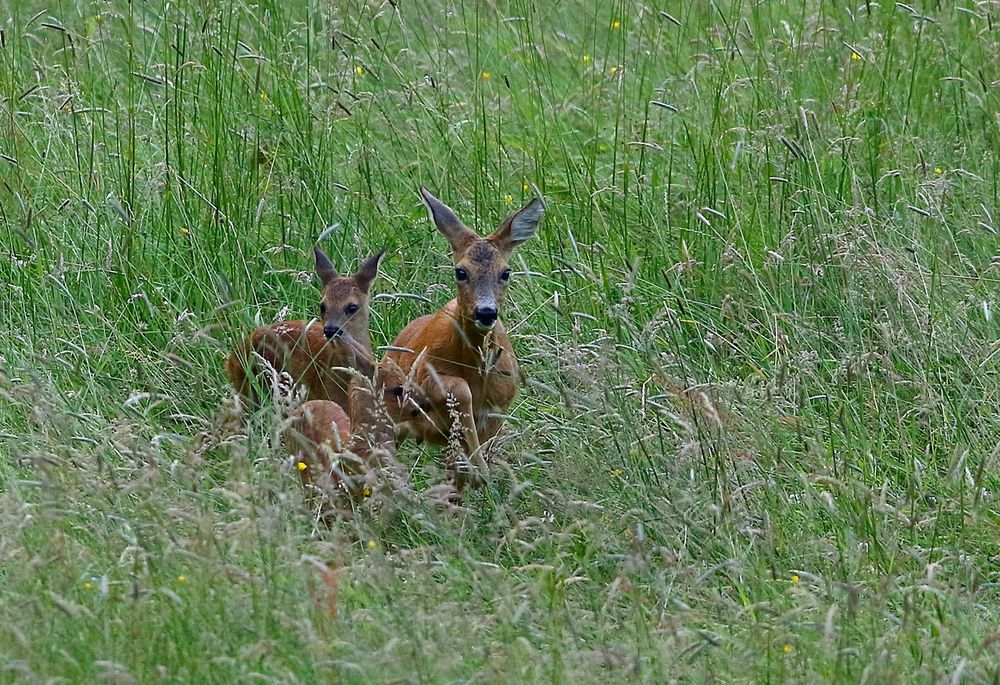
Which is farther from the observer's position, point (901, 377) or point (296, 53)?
point (296, 53)

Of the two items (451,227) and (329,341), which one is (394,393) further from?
(451,227)

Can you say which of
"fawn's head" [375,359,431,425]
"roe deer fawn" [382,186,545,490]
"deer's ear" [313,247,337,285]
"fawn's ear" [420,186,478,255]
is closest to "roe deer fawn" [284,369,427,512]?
"fawn's head" [375,359,431,425]

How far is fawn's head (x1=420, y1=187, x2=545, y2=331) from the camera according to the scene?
6129mm

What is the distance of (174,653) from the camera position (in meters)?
3.88

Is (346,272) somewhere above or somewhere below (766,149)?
below

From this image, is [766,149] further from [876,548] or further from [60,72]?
[60,72]

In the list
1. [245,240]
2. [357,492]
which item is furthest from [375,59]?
[357,492]

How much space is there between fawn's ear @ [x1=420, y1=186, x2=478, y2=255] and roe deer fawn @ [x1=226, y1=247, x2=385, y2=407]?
27cm

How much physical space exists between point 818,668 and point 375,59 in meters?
4.86

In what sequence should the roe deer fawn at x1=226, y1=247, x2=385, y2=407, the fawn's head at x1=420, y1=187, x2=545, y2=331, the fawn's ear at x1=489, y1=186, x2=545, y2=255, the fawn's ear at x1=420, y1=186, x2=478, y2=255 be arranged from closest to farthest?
the fawn's head at x1=420, y1=187, x2=545, y2=331
the roe deer fawn at x1=226, y1=247, x2=385, y2=407
the fawn's ear at x1=489, y1=186, x2=545, y2=255
the fawn's ear at x1=420, y1=186, x2=478, y2=255

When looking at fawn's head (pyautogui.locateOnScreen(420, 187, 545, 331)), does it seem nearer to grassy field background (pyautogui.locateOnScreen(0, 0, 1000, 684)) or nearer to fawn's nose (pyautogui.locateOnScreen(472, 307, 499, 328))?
fawn's nose (pyautogui.locateOnScreen(472, 307, 499, 328))

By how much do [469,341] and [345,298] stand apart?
1.98 feet

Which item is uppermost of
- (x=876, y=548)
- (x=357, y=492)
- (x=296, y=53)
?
(x=296, y=53)

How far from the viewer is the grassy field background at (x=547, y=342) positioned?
408cm
